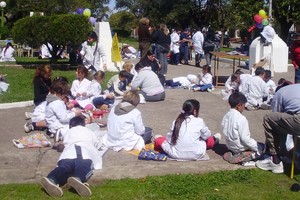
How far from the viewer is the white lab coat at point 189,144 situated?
7312 mm

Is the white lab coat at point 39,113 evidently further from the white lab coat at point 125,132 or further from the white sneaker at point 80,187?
the white sneaker at point 80,187

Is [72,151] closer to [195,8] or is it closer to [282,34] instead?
[282,34]

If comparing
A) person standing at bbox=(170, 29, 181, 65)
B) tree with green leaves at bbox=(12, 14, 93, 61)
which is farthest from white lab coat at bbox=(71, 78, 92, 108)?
person standing at bbox=(170, 29, 181, 65)

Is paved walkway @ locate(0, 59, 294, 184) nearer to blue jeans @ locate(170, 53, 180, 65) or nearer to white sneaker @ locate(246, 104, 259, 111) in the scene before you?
white sneaker @ locate(246, 104, 259, 111)

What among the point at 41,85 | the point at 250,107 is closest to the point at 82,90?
the point at 41,85

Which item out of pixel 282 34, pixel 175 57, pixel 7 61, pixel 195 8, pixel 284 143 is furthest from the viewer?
pixel 195 8

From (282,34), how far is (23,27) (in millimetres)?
25846

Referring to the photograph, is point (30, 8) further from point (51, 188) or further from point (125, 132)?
point (51, 188)

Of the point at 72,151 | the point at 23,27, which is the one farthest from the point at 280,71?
the point at 72,151

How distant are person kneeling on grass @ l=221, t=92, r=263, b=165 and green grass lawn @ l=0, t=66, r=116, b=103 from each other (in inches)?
260

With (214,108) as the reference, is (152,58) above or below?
above

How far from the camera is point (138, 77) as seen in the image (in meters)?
12.0

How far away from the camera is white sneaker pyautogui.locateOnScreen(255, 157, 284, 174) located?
688 centimetres

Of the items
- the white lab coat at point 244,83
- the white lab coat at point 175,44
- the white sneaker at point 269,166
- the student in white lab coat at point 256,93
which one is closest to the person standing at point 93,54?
the white lab coat at point 244,83
